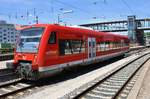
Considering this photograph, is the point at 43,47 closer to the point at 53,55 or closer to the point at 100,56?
the point at 53,55

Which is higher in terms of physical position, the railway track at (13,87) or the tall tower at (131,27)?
the tall tower at (131,27)

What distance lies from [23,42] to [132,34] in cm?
10571

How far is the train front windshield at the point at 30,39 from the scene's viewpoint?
14.3 meters

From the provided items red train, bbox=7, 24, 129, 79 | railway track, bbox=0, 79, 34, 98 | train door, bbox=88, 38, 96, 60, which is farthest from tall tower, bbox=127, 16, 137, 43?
railway track, bbox=0, 79, 34, 98

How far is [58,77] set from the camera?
16.7 metres

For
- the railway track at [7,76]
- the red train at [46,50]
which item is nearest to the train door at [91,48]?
the red train at [46,50]

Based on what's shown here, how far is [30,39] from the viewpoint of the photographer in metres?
14.7

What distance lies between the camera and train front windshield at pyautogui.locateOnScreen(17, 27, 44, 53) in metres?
14.3

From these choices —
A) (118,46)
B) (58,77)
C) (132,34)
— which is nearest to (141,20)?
(132,34)

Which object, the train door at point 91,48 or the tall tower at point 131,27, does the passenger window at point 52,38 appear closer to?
the train door at point 91,48

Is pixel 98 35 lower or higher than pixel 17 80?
higher

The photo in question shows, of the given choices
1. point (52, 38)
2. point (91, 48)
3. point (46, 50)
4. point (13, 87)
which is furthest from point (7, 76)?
point (91, 48)

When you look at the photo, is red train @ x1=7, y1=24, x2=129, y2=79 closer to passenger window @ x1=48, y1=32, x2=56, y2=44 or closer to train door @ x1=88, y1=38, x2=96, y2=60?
passenger window @ x1=48, y1=32, x2=56, y2=44

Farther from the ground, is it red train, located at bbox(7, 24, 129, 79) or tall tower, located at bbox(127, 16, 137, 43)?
tall tower, located at bbox(127, 16, 137, 43)
